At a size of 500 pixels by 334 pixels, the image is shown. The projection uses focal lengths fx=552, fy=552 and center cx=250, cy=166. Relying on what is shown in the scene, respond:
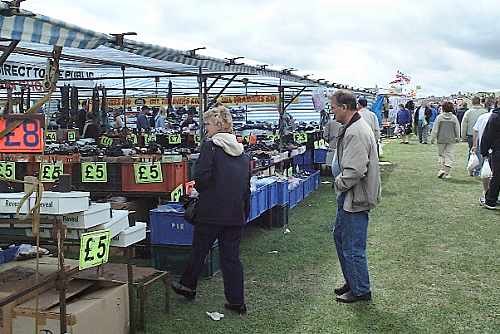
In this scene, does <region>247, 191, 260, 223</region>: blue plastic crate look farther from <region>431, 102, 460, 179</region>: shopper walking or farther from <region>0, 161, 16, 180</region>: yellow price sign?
<region>431, 102, 460, 179</region>: shopper walking

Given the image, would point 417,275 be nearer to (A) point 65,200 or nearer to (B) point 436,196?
(A) point 65,200

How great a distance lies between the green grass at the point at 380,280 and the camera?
423cm

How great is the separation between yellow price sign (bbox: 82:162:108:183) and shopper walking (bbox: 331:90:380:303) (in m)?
2.69

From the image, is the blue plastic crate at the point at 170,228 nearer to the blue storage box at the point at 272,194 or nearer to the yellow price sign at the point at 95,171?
the yellow price sign at the point at 95,171

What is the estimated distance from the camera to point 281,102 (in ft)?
31.1

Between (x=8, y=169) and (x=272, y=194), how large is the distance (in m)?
3.17

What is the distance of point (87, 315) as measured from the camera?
3311 millimetres

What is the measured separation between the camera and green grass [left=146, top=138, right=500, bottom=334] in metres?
4.23

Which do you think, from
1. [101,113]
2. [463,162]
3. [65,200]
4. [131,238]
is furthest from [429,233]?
[463,162]

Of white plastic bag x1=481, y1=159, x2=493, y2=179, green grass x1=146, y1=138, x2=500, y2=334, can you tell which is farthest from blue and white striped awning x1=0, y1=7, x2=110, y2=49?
white plastic bag x1=481, y1=159, x2=493, y2=179

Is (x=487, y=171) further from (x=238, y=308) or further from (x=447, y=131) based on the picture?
(x=238, y=308)

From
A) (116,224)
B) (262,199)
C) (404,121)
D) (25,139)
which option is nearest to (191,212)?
Answer: (116,224)

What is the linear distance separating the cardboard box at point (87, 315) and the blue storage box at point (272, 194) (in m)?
3.43

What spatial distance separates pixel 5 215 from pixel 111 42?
138cm
